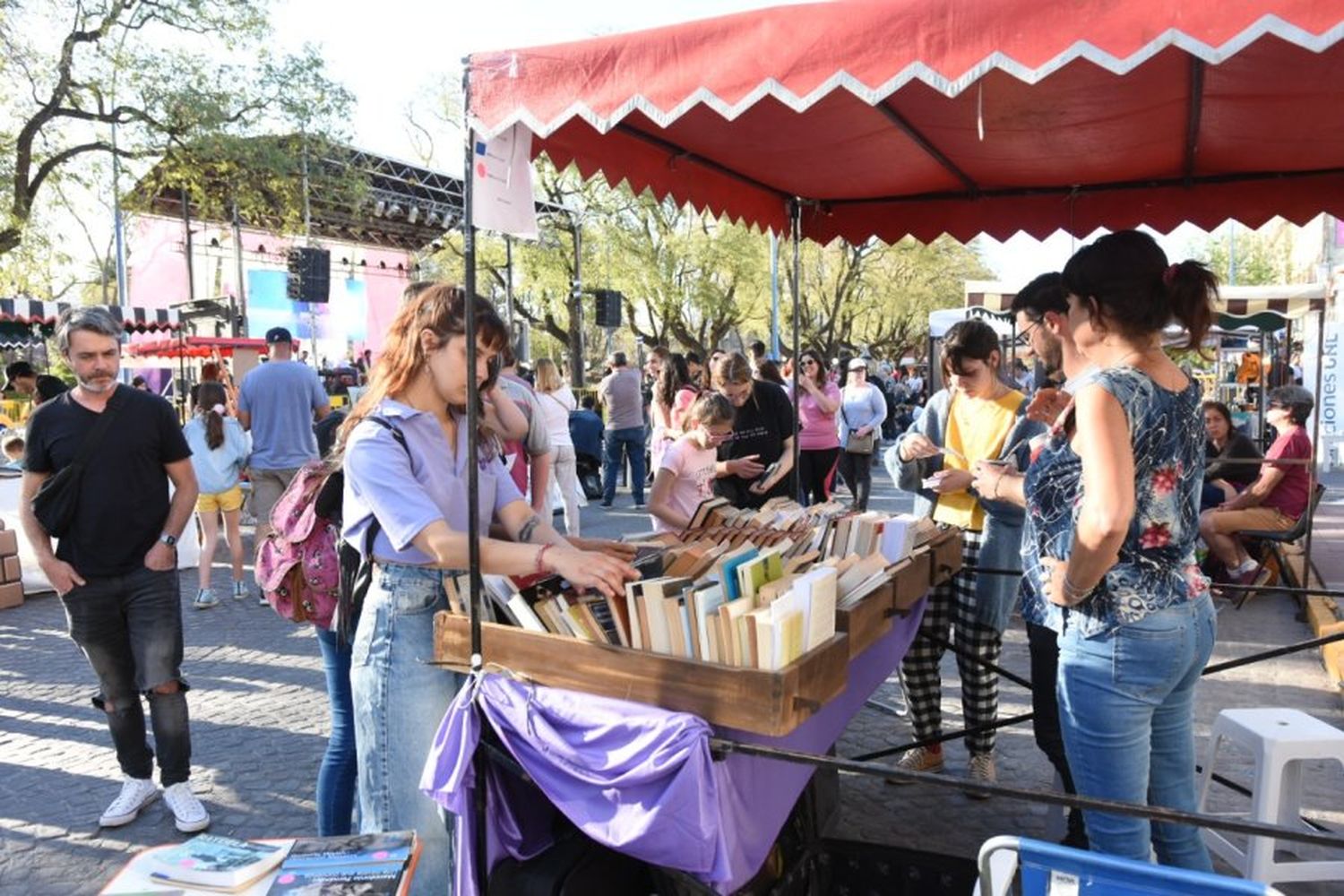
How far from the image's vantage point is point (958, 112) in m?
3.56

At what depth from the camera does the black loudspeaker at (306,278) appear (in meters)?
22.1

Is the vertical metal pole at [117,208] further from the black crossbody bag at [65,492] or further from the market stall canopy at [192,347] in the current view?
the black crossbody bag at [65,492]

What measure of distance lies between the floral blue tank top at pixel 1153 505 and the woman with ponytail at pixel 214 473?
637cm

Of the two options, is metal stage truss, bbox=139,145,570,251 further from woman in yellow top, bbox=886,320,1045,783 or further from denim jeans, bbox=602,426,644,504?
woman in yellow top, bbox=886,320,1045,783

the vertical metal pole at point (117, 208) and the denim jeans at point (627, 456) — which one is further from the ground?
the vertical metal pole at point (117, 208)

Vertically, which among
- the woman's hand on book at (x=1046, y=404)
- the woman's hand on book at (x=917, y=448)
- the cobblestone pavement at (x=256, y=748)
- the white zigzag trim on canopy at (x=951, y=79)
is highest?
the white zigzag trim on canopy at (x=951, y=79)

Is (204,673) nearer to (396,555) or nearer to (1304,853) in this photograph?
(396,555)

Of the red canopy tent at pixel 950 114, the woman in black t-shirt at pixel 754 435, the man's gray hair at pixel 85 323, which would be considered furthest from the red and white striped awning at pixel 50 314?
the red canopy tent at pixel 950 114

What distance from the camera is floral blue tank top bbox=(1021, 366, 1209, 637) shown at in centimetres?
207

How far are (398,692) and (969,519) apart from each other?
7.72 ft

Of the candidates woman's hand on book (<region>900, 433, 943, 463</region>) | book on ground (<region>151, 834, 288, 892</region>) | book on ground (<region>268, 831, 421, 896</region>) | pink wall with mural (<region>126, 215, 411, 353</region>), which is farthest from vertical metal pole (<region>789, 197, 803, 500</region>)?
pink wall with mural (<region>126, 215, 411, 353</region>)

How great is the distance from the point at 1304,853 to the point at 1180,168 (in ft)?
9.61

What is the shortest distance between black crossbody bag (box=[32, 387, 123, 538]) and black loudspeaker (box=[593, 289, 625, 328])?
2020 cm

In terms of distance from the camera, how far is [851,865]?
2857 millimetres
